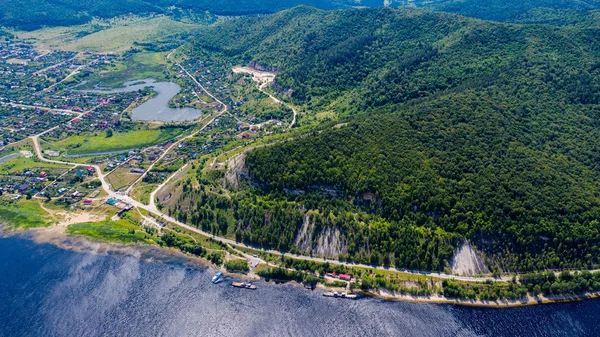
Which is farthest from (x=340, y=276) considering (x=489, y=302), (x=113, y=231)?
(x=113, y=231)

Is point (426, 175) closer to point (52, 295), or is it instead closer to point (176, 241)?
point (176, 241)

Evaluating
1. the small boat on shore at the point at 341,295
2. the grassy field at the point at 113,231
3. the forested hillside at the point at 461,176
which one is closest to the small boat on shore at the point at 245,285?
the forested hillside at the point at 461,176

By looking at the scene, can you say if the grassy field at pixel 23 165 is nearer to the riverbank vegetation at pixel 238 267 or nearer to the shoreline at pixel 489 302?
the riverbank vegetation at pixel 238 267

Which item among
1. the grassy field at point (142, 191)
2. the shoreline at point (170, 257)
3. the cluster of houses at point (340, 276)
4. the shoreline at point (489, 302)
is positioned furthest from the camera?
the grassy field at point (142, 191)

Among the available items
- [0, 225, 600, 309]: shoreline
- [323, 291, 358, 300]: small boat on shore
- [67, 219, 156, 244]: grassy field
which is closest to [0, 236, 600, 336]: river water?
[323, 291, 358, 300]: small boat on shore

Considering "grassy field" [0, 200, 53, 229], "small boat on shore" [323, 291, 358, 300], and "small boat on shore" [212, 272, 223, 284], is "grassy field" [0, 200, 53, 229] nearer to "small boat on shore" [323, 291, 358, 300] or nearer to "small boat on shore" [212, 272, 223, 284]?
"small boat on shore" [212, 272, 223, 284]

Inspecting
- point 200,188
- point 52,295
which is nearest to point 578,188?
point 200,188
